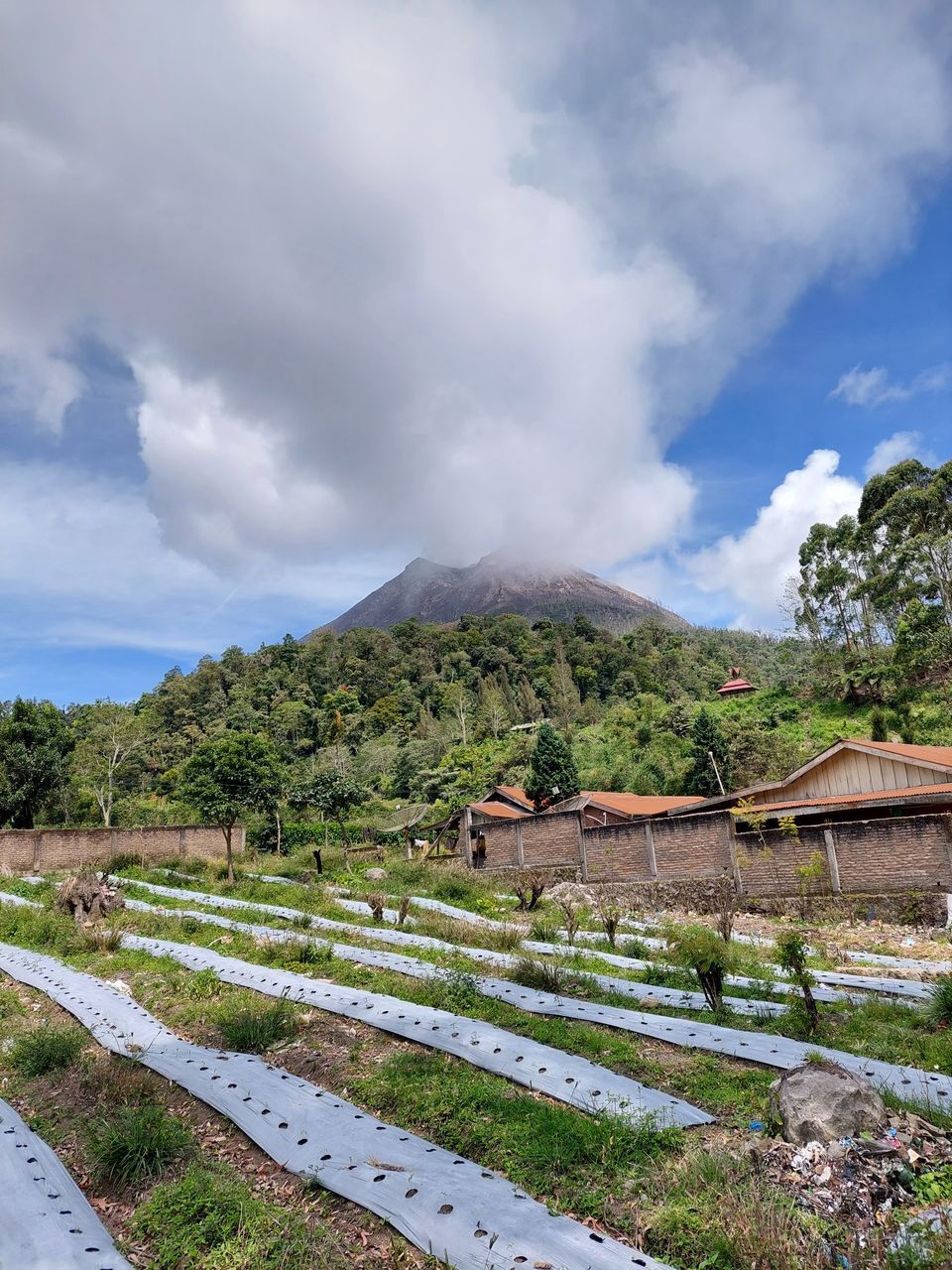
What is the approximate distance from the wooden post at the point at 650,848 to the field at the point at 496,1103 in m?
4.19

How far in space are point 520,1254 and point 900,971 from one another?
7610 millimetres

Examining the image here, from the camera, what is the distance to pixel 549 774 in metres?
29.5

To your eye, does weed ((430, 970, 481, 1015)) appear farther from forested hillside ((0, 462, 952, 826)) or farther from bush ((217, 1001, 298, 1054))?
forested hillside ((0, 462, 952, 826))

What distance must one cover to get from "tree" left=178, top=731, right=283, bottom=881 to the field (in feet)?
28.2

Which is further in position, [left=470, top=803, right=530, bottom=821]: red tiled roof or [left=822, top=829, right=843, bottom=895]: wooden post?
[left=470, top=803, right=530, bottom=821]: red tiled roof

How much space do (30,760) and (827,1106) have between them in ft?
104

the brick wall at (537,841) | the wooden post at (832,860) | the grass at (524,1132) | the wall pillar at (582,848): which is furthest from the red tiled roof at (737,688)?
the grass at (524,1132)

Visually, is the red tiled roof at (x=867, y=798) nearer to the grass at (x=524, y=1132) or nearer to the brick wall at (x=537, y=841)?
the brick wall at (x=537, y=841)

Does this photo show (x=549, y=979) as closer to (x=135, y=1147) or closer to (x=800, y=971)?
(x=800, y=971)

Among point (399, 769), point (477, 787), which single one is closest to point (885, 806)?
point (477, 787)

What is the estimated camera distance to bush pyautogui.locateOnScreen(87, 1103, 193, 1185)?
4.29 m

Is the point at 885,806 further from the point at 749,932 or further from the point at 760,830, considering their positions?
the point at 749,932

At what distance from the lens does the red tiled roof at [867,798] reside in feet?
45.0

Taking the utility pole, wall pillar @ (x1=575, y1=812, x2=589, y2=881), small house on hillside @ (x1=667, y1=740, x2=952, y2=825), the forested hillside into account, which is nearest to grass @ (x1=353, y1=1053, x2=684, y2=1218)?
wall pillar @ (x1=575, y1=812, x2=589, y2=881)
